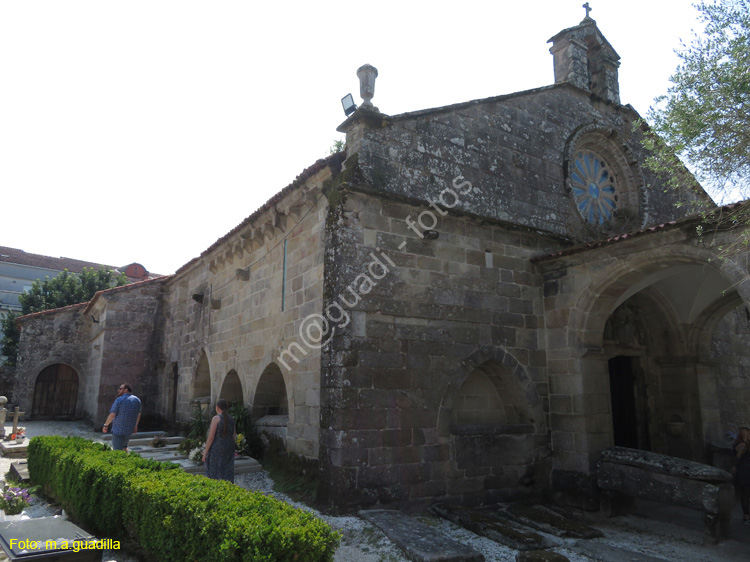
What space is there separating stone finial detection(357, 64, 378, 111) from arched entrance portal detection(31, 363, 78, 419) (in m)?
15.0

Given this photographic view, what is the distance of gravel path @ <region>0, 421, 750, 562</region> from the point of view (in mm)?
4910

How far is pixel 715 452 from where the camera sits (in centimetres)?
848

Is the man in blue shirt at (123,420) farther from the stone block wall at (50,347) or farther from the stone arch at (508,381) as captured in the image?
the stone block wall at (50,347)

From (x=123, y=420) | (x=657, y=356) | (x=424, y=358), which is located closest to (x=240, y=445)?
(x=123, y=420)

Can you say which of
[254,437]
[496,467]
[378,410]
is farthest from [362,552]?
[254,437]

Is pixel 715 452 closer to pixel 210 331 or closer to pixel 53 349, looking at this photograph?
pixel 210 331

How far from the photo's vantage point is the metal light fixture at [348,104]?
23.1ft

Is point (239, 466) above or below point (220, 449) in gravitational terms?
below

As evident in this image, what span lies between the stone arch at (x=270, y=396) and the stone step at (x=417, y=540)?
337 centimetres

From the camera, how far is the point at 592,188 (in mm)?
9648

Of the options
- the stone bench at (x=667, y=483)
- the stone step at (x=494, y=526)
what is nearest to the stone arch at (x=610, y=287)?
the stone bench at (x=667, y=483)

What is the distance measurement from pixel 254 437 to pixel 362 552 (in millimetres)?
4095

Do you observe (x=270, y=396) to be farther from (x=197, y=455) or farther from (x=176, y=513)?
(x=176, y=513)

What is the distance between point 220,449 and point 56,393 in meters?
13.4
